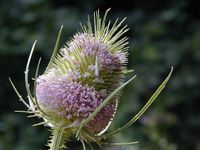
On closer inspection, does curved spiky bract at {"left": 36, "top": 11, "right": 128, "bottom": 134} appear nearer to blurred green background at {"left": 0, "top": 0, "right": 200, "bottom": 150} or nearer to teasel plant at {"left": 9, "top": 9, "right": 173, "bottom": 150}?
teasel plant at {"left": 9, "top": 9, "right": 173, "bottom": 150}

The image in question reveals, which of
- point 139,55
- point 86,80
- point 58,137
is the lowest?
point 139,55

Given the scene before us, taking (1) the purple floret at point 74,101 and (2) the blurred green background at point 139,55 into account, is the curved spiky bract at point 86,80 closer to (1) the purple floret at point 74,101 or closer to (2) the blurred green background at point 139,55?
(1) the purple floret at point 74,101

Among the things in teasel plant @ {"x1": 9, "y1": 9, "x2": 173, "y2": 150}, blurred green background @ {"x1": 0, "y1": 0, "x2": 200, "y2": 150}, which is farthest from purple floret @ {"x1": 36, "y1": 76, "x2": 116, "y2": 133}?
blurred green background @ {"x1": 0, "y1": 0, "x2": 200, "y2": 150}

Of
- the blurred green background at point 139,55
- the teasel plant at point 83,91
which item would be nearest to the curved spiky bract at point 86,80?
the teasel plant at point 83,91

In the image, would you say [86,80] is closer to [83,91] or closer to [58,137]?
[83,91]

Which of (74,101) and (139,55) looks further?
(139,55)

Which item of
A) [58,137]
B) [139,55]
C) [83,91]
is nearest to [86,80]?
[83,91]

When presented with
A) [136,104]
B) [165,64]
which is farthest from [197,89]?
[136,104]
